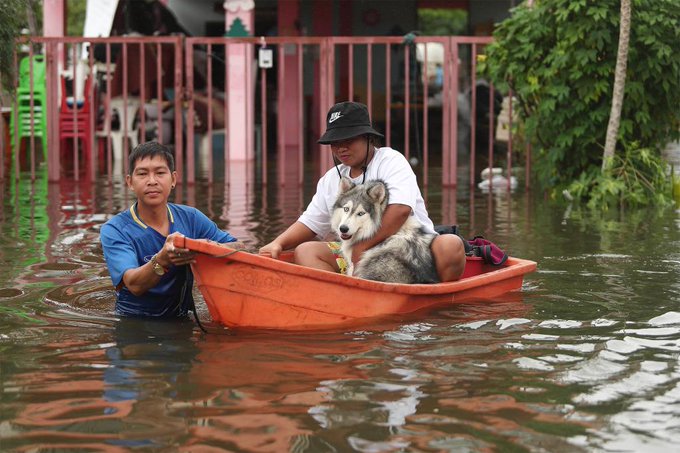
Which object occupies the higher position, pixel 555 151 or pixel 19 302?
pixel 555 151

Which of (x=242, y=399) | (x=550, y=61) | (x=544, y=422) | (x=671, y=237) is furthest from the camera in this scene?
(x=550, y=61)

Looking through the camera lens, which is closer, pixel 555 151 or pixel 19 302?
pixel 19 302

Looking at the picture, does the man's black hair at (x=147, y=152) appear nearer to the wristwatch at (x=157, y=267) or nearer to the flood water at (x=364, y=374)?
the wristwatch at (x=157, y=267)

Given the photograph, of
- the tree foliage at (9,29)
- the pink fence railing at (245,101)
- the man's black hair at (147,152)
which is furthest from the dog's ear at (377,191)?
the pink fence railing at (245,101)

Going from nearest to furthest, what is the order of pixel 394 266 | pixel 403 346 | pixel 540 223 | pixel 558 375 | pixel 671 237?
pixel 558 375
pixel 403 346
pixel 394 266
pixel 671 237
pixel 540 223

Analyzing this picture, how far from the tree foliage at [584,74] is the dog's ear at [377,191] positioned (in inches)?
249

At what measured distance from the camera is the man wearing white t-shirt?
6250 mm

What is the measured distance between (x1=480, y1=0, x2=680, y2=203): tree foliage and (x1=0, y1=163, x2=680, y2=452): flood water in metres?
4.47

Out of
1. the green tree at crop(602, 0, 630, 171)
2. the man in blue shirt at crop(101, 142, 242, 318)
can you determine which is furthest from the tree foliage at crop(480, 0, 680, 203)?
the man in blue shirt at crop(101, 142, 242, 318)

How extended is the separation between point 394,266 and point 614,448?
8.39ft

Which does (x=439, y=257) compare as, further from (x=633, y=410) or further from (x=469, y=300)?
(x=633, y=410)

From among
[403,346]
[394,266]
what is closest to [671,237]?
[394,266]

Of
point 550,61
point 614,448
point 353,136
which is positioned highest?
point 550,61

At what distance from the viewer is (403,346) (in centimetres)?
540
